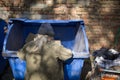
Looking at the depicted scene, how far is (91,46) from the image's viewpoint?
24.8 feet

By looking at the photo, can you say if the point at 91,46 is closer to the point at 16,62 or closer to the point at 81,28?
the point at 81,28

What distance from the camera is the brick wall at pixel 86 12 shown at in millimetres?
7340

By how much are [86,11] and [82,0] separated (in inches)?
11.8

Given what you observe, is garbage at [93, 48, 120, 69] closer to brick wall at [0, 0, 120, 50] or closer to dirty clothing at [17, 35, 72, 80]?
dirty clothing at [17, 35, 72, 80]

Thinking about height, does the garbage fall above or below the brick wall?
below

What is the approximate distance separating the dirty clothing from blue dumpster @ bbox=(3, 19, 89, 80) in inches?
19.6

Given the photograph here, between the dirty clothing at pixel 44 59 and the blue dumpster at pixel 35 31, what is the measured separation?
497 millimetres

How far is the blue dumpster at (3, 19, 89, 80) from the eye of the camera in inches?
213

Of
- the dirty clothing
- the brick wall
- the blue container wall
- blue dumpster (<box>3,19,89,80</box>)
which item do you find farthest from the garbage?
the brick wall

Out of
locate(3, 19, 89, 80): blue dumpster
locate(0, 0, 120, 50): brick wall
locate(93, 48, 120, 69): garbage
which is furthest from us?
locate(0, 0, 120, 50): brick wall

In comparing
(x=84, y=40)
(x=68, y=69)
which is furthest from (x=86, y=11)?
(x=68, y=69)

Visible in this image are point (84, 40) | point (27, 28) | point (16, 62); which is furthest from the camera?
point (27, 28)

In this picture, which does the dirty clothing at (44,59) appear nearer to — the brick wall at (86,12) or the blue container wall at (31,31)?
the blue container wall at (31,31)

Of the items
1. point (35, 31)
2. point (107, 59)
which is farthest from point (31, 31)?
point (107, 59)
